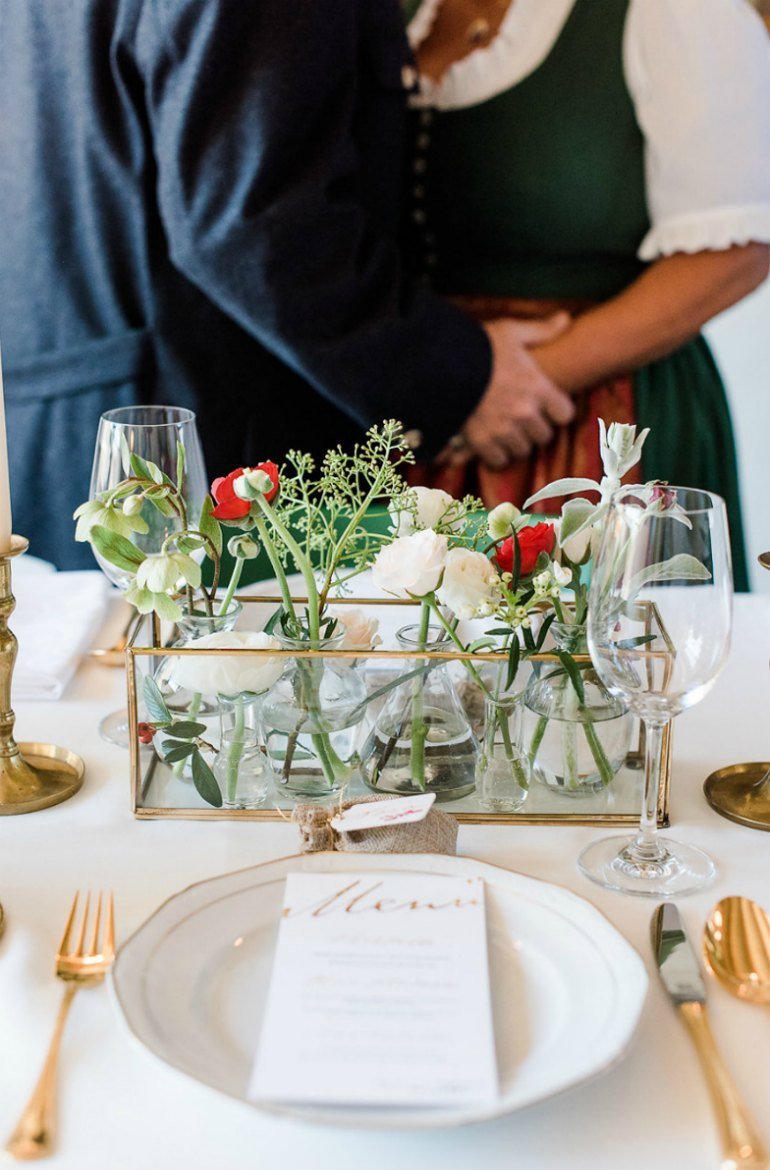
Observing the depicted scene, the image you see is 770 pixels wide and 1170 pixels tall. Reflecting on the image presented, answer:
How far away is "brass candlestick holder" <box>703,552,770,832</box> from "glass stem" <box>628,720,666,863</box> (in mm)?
91

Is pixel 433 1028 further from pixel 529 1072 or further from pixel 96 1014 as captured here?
pixel 96 1014

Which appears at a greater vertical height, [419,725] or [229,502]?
[229,502]

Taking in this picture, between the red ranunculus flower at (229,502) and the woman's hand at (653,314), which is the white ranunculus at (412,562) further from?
the woman's hand at (653,314)

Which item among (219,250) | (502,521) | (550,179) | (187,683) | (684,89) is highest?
(684,89)

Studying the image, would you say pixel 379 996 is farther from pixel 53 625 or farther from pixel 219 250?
pixel 219 250

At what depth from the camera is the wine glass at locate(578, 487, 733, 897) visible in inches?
27.7

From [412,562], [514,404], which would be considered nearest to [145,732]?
[412,562]

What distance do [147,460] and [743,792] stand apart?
0.56 meters

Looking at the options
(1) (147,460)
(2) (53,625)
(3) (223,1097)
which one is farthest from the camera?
(2) (53,625)

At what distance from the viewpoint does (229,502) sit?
83 centimetres

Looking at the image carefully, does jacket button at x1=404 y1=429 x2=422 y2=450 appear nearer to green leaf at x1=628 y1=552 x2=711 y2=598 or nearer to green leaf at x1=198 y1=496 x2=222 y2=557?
green leaf at x1=198 y1=496 x2=222 y2=557

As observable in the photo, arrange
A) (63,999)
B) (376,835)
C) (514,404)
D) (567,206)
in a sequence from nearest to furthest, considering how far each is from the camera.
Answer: (63,999)
(376,835)
(567,206)
(514,404)

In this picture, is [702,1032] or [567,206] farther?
[567,206]

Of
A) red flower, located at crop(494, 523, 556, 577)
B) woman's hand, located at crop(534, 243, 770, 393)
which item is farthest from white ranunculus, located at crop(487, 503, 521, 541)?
woman's hand, located at crop(534, 243, 770, 393)
